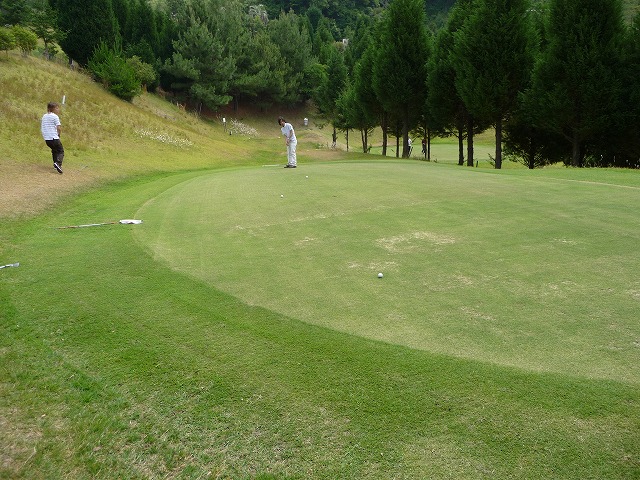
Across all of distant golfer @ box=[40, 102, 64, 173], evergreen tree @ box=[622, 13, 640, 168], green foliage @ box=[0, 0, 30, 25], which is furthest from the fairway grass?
green foliage @ box=[0, 0, 30, 25]

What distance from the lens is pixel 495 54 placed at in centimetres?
2533

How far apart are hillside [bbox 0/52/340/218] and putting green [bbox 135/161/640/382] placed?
435 centimetres

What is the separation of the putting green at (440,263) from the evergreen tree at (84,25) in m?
40.1

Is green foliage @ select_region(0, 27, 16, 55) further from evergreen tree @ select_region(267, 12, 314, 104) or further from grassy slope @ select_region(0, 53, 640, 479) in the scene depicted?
evergreen tree @ select_region(267, 12, 314, 104)

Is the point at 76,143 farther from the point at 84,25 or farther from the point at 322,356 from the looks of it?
the point at 84,25

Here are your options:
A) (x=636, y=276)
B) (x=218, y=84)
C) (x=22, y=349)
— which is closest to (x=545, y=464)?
(x=636, y=276)

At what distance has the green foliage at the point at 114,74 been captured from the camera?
37.0 meters

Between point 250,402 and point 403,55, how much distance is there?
32815 mm

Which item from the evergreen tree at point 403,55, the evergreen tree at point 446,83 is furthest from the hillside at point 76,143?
the evergreen tree at point 446,83

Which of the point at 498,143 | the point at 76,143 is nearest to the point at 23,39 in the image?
the point at 76,143

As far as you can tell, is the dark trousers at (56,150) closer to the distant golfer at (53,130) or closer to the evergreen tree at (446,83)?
the distant golfer at (53,130)

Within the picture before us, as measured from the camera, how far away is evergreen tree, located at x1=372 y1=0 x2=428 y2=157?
3219 cm

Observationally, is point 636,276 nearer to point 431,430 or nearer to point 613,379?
point 613,379

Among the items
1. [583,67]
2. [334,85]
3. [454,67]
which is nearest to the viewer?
[583,67]
